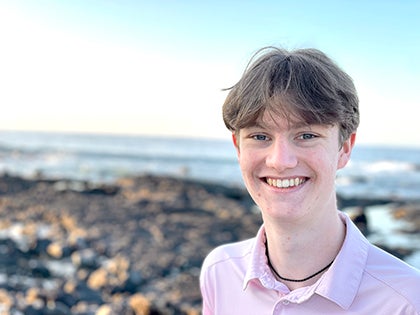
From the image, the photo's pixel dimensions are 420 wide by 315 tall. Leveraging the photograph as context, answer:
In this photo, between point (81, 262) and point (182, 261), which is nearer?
point (81, 262)

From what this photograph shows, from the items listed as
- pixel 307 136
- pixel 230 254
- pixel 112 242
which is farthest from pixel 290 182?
pixel 112 242

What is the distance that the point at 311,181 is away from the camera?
2.12 metres

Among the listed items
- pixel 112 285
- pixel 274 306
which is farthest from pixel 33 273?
pixel 274 306

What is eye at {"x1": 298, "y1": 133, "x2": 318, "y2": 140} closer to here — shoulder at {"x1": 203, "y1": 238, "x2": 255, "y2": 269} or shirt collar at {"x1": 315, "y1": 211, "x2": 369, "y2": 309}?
shirt collar at {"x1": 315, "y1": 211, "x2": 369, "y2": 309}

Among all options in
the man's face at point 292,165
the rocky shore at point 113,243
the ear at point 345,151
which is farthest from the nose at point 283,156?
the rocky shore at point 113,243

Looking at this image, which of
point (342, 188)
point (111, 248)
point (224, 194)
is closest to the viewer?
point (111, 248)

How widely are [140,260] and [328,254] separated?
764 cm

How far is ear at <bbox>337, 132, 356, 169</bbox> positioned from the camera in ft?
7.42

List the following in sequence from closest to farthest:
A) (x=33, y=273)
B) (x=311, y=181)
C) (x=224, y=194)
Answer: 1. (x=311, y=181)
2. (x=33, y=273)
3. (x=224, y=194)

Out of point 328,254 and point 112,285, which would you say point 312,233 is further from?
point 112,285

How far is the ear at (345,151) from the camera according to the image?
2.26 meters

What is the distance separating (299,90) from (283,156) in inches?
11.1

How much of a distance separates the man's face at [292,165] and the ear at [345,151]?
27mm

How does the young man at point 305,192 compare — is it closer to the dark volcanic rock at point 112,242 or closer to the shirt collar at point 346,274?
the shirt collar at point 346,274
